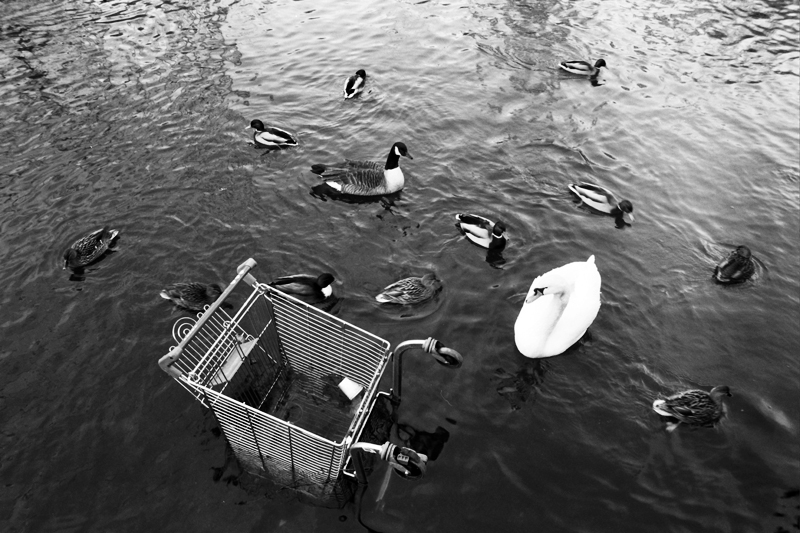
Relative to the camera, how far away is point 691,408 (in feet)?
22.4

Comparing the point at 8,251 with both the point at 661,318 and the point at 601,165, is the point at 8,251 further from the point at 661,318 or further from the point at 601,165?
the point at 601,165

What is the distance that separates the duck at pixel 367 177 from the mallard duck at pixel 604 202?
4.00m

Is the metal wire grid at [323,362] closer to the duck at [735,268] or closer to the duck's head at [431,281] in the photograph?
the duck's head at [431,281]

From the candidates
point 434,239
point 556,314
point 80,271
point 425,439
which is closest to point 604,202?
point 434,239

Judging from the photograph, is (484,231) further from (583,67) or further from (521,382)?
(583,67)

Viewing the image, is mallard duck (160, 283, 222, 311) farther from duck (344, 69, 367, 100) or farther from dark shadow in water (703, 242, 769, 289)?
dark shadow in water (703, 242, 769, 289)

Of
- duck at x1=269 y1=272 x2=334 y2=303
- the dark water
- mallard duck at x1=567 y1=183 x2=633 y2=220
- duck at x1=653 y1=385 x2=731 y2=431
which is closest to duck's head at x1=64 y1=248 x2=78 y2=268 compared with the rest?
the dark water

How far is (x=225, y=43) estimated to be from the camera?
17000mm

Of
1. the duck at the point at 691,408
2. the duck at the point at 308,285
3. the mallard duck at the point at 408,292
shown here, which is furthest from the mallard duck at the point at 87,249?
the duck at the point at 691,408

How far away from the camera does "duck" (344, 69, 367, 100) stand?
46.1 ft

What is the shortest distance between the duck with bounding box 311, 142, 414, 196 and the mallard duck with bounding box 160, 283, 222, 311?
3850 millimetres

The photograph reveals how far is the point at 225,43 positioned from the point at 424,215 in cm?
1111

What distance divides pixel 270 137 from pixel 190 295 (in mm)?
5276

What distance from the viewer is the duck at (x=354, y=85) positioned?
14.0 metres
